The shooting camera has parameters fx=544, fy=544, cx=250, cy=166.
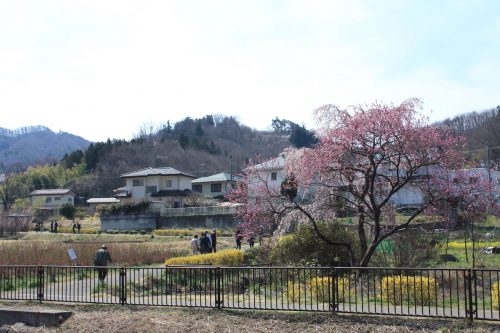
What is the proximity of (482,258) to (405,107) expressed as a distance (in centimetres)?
927

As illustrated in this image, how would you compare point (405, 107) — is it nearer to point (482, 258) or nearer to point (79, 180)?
point (482, 258)

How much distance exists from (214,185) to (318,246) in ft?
203

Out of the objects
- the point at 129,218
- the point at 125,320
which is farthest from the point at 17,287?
the point at 129,218

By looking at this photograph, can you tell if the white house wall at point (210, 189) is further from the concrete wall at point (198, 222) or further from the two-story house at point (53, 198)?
the two-story house at point (53, 198)

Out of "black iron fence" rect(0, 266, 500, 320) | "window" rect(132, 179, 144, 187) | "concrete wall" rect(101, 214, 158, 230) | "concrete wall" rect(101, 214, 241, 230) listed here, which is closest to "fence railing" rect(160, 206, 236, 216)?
"concrete wall" rect(101, 214, 241, 230)

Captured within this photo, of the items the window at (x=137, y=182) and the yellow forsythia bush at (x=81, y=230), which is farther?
the window at (x=137, y=182)

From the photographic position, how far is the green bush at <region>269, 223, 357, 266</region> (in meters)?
18.0

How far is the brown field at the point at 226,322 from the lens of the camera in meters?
9.15

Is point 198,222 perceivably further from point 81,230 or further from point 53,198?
point 53,198

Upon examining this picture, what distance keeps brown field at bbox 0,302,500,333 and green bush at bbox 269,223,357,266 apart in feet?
24.7

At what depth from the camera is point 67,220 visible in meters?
71.9

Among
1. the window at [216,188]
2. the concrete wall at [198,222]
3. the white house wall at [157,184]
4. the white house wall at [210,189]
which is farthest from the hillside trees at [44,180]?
the concrete wall at [198,222]

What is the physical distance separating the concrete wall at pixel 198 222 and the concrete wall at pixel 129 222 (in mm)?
1039

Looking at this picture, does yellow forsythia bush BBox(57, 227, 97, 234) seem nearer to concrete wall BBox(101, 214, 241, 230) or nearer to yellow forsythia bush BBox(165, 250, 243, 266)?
concrete wall BBox(101, 214, 241, 230)
